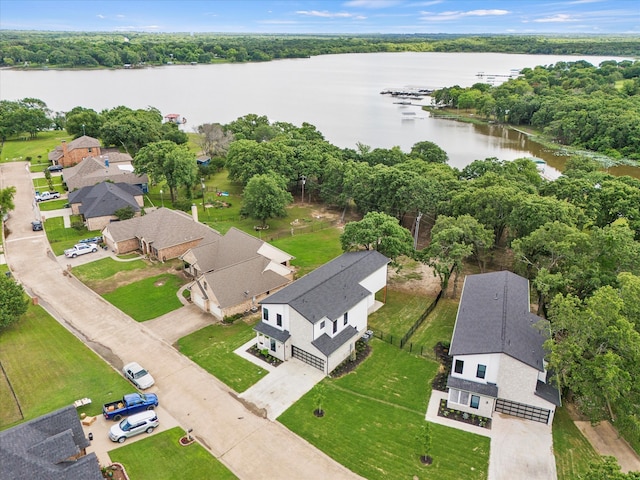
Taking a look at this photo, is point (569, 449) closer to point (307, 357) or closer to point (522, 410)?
point (522, 410)

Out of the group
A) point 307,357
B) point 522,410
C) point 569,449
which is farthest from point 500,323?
point 307,357

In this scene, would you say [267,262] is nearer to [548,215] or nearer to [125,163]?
[548,215]

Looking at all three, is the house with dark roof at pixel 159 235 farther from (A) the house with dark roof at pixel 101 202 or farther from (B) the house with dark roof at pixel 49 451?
(B) the house with dark roof at pixel 49 451

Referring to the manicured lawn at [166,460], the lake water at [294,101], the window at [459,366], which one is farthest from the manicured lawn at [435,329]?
the lake water at [294,101]

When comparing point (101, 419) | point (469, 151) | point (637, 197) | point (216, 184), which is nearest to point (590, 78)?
point (469, 151)

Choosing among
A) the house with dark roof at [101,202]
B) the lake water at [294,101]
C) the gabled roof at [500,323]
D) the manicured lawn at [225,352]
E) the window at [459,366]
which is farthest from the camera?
the lake water at [294,101]

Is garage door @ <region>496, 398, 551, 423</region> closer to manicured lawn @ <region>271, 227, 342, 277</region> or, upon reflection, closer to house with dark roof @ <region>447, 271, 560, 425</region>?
house with dark roof @ <region>447, 271, 560, 425</region>

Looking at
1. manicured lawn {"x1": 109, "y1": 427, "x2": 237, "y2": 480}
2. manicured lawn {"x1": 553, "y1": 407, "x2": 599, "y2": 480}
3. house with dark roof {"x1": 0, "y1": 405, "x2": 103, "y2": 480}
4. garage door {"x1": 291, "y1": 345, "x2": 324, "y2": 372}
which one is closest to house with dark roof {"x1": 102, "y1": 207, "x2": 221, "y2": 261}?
garage door {"x1": 291, "y1": 345, "x2": 324, "y2": 372}
